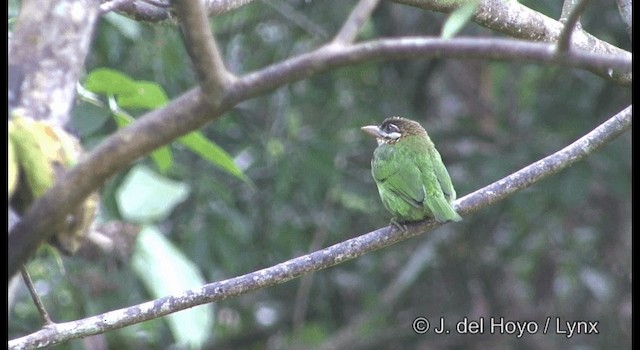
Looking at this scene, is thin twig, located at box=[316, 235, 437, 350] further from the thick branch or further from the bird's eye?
the thick branch

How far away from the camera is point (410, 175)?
4.70 meters

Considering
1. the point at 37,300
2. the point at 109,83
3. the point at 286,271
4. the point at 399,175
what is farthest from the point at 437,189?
the point at 37,300

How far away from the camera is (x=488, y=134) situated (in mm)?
7109

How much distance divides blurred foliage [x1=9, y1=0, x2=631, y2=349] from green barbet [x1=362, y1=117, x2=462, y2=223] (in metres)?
1.27

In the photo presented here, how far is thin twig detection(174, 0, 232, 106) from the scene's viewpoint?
1.62 meters

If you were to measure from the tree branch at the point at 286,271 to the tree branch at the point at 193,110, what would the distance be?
4.35 feet

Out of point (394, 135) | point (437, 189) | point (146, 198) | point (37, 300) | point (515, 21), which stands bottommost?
point (37, 300)

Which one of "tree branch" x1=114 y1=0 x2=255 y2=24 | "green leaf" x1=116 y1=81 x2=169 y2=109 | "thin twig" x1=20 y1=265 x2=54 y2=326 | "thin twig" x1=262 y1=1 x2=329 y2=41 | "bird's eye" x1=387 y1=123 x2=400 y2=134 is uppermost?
"thin twig" x1=262 y1=1 x2=329 y2=41

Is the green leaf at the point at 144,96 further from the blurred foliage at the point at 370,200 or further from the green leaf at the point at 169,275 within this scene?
the blurred foliage at the point at 370,200

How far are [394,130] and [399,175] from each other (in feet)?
1.76

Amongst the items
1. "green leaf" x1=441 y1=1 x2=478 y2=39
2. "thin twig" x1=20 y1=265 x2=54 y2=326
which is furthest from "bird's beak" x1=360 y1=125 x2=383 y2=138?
"green leaf" x1=441 y1=1 x2=478 y2=39

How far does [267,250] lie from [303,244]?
11.8 inches

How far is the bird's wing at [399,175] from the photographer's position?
4.46 metres

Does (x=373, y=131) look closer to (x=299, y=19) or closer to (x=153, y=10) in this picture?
(x=299, y=19)
